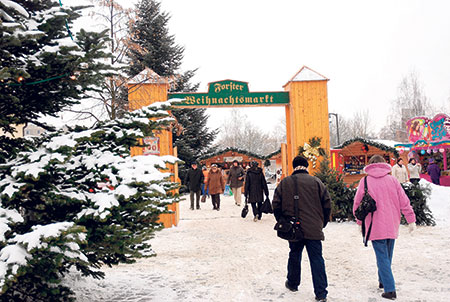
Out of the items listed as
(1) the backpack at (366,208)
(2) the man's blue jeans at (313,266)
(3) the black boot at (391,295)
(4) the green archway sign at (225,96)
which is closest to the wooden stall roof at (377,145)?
(4) the green archway sign at (225,96)

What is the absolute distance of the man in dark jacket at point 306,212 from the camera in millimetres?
4789

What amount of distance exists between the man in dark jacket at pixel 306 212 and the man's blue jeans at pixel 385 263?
2.22 ft

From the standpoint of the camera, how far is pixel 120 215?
12.7 ft

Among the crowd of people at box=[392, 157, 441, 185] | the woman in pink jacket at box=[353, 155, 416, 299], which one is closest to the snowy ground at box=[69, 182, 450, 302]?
the woman in pink jacket at box=[353, 155, 416, 299]

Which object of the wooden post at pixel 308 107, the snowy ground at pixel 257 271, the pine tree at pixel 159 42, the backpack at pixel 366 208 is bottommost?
the snowy ground at pixel 257 271

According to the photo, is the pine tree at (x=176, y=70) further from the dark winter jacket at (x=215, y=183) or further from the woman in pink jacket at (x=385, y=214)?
the woman in pink jacket at (x=385, y=214)

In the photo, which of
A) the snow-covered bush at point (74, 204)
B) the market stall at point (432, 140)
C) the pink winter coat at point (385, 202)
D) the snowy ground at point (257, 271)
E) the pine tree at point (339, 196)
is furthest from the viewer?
the market stall at point (432, 140)

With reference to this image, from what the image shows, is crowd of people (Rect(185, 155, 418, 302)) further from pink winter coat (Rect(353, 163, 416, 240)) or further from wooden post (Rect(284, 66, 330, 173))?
wooden post (Rect(284, 66, 330, 173))

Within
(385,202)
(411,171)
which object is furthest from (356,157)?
(385,202)

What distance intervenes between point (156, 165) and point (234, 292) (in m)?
2.12

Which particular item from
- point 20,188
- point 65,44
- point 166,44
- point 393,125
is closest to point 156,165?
point 20,188

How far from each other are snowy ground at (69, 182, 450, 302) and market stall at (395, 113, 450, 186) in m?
12.3

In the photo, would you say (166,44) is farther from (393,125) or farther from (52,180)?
(393,125)

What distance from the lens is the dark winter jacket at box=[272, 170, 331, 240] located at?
190 inches
